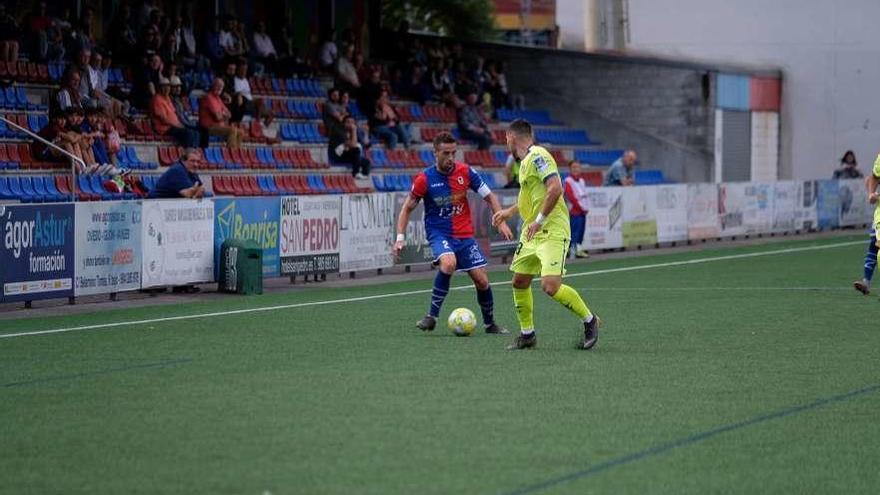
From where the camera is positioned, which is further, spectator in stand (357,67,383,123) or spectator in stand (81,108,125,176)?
spectator in stand (357,67,383,123)

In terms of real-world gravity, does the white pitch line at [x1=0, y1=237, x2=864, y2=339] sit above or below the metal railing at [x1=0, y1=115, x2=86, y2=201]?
below

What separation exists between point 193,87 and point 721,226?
483 inches

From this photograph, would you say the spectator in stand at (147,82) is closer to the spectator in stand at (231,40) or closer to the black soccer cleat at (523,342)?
the spectator in stand at (231,40)

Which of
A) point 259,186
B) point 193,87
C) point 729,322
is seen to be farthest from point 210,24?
point 729,322

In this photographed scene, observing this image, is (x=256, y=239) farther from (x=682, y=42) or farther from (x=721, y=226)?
(x=682, y=42)

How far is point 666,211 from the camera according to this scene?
33.0 meters

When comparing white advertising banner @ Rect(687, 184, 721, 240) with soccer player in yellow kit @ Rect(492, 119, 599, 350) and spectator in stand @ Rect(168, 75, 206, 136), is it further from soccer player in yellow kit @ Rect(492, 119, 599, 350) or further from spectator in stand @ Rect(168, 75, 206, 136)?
soccer player in yellow kit @ Rect(492, 119, 599, 350)

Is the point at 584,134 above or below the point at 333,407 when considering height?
above

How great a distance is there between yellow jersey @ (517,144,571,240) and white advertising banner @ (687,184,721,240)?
1976 cm

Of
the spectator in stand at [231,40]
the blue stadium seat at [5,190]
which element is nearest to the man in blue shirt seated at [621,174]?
the spectator in stand at [231,40]

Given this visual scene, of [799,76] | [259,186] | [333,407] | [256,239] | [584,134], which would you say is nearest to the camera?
[333,407]

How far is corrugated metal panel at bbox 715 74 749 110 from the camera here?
42938mm

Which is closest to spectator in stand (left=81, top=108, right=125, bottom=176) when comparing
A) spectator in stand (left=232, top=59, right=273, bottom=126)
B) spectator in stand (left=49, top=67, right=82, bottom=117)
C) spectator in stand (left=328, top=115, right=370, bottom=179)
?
spectator in stand (left=49, top=67, right=82, bottom=117)

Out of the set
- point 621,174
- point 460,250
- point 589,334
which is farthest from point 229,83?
point 589,334
